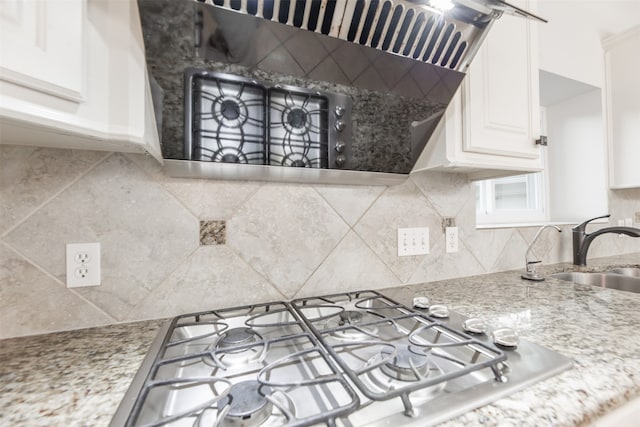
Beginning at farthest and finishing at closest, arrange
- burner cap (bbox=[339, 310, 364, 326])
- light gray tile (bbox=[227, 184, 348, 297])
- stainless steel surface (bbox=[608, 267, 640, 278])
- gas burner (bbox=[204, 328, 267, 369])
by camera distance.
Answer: stainless steel surface (bbox=[608, 267, 640, 278]) < light gray tile (bbox=[227, 184, 348, 297]) < burner cap (bbox=[339, 310, 364, 326]) < gas burner (bbox=[204, 328, 267, 369])

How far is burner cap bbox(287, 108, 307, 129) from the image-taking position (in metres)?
0.72

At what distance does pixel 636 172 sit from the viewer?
66.7 inches

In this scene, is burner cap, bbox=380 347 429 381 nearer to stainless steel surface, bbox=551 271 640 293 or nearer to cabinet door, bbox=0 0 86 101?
cabinet door, bbox=0 0 86 101

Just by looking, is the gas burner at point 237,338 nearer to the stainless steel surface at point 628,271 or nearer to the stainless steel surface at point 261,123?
the stainless steel surface at point 261,123

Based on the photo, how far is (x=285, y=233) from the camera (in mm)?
930

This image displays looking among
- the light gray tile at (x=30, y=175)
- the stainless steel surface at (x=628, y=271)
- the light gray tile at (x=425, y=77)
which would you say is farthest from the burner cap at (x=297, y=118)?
the stainless steel surface at (x=628, y=271)

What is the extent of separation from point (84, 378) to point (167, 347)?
14 centimetres

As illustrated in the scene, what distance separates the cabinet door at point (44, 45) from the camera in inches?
15.7

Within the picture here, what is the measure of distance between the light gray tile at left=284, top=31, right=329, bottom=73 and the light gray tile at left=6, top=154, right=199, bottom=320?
525mm

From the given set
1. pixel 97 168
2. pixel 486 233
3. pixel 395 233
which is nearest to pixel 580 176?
pixel 486 233

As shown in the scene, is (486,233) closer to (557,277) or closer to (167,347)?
(557,277)

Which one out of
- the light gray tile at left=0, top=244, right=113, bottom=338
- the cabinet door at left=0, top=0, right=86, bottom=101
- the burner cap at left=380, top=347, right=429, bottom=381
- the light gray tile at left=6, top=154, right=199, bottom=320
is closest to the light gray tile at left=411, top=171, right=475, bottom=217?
the burner cap at left=380, top=347, right=429, bottom=381

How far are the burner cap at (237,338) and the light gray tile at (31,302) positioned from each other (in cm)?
40

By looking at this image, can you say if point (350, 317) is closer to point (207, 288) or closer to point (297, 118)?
point (207, 288)
